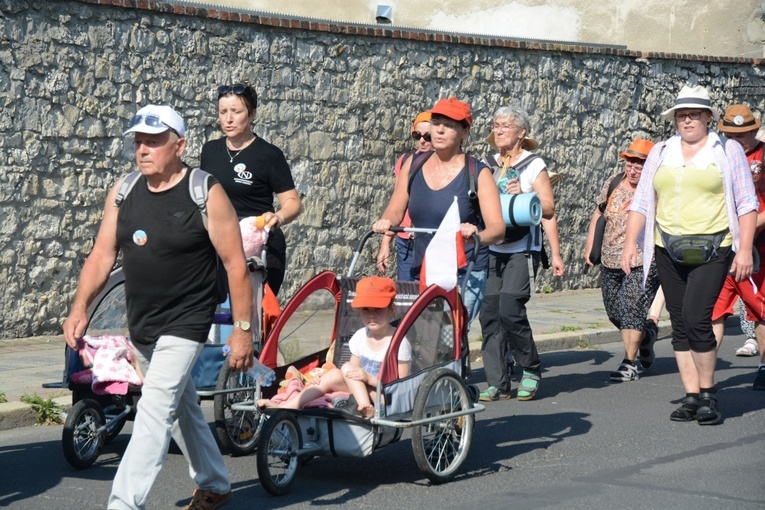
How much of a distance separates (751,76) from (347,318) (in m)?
14.4

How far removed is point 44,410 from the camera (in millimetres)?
7961

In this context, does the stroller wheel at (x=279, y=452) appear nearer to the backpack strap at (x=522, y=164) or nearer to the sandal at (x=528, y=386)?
the sandal at (x=528, y=386)

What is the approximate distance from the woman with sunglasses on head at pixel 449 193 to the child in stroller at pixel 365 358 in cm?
72

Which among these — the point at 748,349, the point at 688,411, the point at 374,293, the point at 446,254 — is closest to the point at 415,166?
the point at 446,254

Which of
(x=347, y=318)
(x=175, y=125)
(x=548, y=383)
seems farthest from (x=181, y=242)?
(x=548, y=383)

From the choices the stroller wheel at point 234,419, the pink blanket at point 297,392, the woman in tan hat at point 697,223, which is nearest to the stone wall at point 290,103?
the stroller wheel at point 234,419

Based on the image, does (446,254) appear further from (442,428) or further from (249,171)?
(249,171)

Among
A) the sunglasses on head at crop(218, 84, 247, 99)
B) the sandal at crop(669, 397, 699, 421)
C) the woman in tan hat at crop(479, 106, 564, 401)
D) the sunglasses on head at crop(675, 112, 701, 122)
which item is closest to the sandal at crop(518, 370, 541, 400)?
the woman in tan hat at crop(479, 106, 564, 401)

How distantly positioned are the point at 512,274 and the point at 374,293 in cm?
247

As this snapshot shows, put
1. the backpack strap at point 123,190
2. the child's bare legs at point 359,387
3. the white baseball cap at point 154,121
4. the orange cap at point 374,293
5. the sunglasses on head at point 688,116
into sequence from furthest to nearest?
the sunglasses on head at point 688,116 < the orange cap at point 374,293 < the child's bare legs at point 359,387 < the backpack strap at point 123,190 < the white baseball cap at point 154,121

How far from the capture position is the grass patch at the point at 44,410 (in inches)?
313

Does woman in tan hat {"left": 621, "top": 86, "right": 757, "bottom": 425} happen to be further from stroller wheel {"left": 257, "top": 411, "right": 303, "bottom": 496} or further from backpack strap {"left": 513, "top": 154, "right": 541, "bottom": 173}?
stroller wheel {"left": 257, "top": 411, "right": 303, "bottom": 496}

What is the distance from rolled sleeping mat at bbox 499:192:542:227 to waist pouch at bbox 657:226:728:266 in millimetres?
994

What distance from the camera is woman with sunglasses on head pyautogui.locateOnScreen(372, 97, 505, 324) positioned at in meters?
7.30
